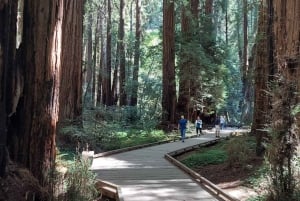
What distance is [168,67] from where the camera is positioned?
25844 millimetres

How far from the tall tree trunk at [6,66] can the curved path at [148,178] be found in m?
2.41

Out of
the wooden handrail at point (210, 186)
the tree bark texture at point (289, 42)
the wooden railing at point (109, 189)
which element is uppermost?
the tree bark texture at point (289, 42)

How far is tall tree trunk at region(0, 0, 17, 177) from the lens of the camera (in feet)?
22.3

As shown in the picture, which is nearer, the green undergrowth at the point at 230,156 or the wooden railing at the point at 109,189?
the wooden railing at the point at 109,189

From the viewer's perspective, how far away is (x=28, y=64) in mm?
7168

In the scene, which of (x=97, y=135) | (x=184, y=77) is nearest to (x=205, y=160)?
(x=97, y=135)

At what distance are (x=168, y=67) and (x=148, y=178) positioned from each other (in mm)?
15816

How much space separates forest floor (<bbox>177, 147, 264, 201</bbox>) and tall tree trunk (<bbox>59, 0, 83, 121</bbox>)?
19.7ft

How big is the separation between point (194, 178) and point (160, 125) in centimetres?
1522

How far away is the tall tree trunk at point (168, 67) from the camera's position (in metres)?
25.3

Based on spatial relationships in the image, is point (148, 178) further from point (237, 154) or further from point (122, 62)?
point (122, 62)

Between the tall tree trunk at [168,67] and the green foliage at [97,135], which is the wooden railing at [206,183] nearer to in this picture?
the green foliage at [97,135]

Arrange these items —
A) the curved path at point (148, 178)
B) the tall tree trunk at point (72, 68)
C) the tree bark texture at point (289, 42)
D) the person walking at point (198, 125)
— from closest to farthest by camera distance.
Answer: the tree bark texture at point (289, 42) < the curved path at point (148, 178) < the tall tree trunk at point (72, 68) < the person walking at point (198, 125)

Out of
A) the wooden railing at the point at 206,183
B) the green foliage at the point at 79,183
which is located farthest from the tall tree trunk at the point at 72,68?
the green foliage at the point at 79,183
